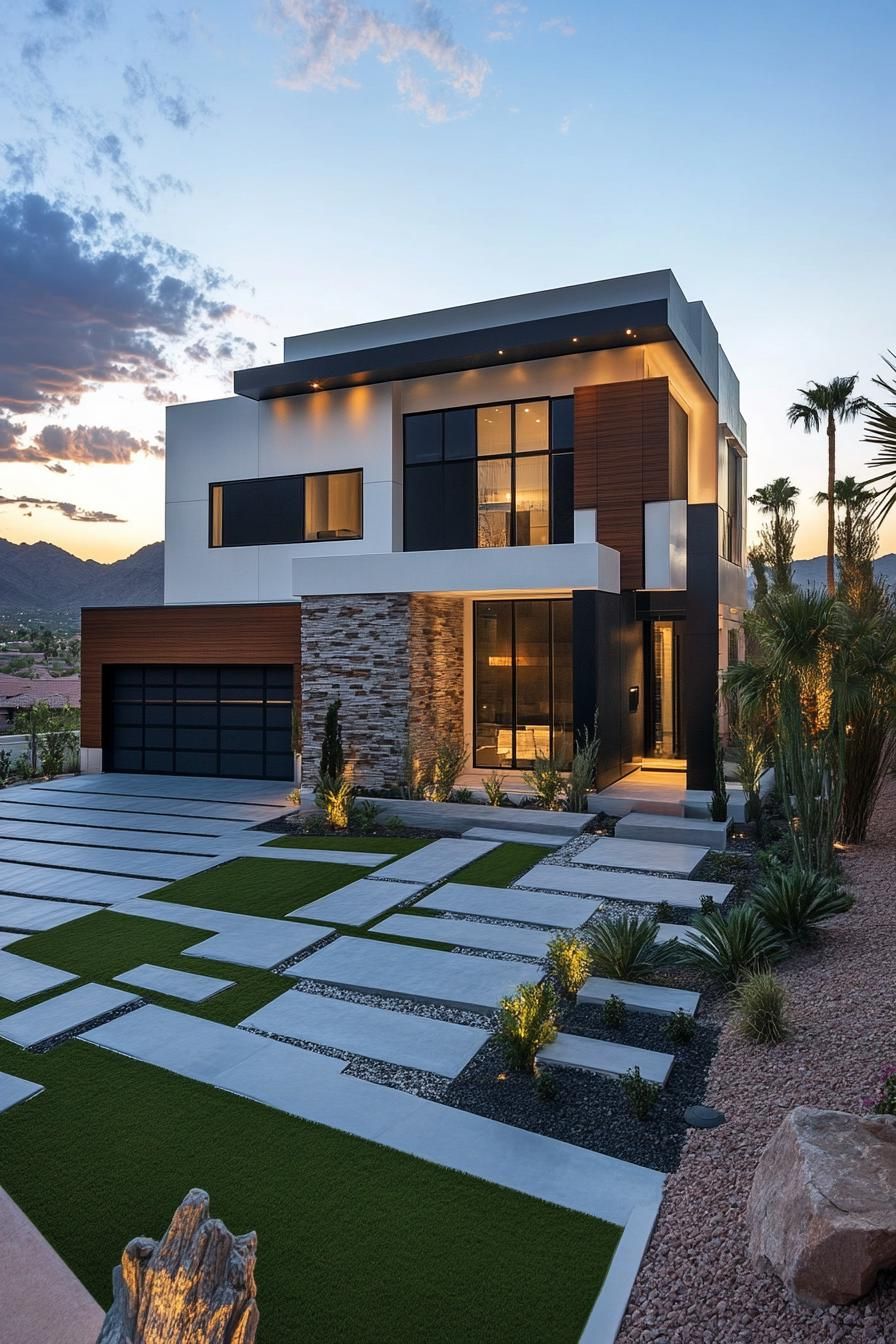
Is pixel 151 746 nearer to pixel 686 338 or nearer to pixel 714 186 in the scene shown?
pixel 686 338

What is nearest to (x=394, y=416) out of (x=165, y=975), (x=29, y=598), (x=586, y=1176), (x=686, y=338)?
(x=686, y=338)

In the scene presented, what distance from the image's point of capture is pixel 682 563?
14.9 meters

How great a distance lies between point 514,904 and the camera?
8.69 m

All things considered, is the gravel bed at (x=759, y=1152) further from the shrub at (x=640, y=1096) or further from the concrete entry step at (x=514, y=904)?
the concrete entry step at (x=514, y=904)

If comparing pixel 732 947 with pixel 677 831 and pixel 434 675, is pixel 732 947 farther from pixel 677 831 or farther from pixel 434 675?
pixel 434 675

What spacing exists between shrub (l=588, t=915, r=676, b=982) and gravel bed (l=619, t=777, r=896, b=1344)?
95 cm

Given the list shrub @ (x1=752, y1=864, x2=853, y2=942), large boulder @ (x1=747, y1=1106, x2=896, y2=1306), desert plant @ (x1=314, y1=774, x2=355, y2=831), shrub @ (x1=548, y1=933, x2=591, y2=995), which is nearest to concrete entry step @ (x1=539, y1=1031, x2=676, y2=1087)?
shrub @ (x1=548, y1=933, x2=591, y2=995)

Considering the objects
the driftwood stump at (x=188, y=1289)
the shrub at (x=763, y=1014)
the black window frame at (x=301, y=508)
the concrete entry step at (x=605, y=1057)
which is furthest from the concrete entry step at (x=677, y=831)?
the driftwood stump at (x=188, y=1289)

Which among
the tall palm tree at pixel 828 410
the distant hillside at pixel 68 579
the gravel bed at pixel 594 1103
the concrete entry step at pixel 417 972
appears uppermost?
the distant hillside at pixel 68 579

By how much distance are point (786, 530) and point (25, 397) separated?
27.5 m

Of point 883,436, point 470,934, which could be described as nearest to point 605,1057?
point 470,934

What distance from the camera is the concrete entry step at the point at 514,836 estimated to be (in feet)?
38.1

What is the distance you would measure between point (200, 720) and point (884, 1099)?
15.6 metres

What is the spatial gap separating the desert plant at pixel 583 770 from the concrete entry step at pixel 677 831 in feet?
2.72
